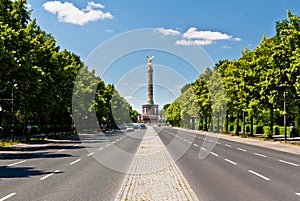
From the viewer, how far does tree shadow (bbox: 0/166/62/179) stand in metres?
12.7

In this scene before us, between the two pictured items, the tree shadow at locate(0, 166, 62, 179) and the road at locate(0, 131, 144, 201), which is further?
the tree shadow at locate(0, 166, 62, 179)

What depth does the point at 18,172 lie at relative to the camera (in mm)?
13562

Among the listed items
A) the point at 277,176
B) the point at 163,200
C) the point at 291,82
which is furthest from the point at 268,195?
the point at 291,82

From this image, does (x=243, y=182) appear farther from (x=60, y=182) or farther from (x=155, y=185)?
(x=60, y=182)

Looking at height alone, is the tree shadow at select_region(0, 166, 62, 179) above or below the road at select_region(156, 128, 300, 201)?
below

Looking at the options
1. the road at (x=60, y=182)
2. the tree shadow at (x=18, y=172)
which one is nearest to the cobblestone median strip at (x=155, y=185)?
the road at (x=60, y=182)

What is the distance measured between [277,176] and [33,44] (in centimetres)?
2565

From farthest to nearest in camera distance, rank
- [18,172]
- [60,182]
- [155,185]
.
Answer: [18,172]
[60,182]
[155,185]

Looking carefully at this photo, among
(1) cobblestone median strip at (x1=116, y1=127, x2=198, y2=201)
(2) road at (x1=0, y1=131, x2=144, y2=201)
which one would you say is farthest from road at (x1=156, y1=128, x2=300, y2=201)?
(2) road at (x1=0, y1=131, x2=144, y2=201)

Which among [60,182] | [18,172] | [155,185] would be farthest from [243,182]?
[18,172]

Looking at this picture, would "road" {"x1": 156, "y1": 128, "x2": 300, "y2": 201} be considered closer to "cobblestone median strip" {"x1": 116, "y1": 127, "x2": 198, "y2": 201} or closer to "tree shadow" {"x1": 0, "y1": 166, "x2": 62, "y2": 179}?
"cobblestone median strip" {"x1": 116, "y1": 127, "x2": 198, "y2": 201}

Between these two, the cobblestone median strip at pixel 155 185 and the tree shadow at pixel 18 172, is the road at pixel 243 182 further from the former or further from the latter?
the tree shadow at pixel 18 172

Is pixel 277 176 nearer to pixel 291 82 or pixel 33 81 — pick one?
pixel 291 82

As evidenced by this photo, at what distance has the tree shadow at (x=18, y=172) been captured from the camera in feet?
41.8
